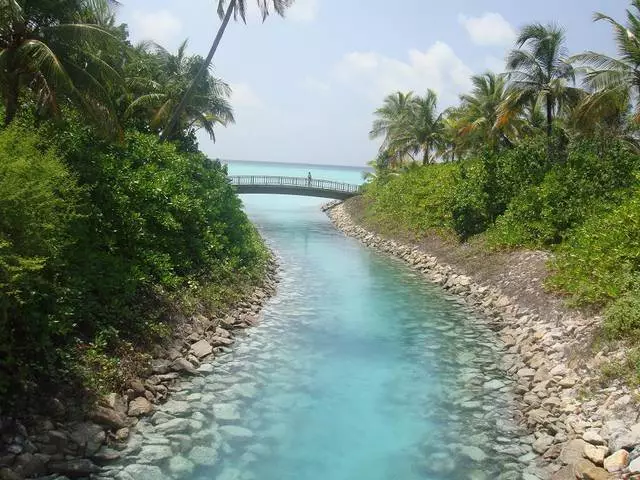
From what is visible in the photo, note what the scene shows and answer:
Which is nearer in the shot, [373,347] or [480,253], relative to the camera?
[373,347]

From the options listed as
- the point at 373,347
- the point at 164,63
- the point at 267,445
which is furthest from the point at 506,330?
the point at 164,63

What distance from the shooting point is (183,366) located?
9.77 metres

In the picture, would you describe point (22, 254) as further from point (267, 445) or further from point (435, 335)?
point (435, 335)

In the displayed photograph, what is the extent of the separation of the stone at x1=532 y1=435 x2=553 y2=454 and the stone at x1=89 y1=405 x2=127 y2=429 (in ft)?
19.8

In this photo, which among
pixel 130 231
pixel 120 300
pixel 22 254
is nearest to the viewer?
pixel 22 254

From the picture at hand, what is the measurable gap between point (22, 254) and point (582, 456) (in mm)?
8030

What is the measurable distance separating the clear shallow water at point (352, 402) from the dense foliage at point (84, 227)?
63.8 inches

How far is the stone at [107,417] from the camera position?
7219mm

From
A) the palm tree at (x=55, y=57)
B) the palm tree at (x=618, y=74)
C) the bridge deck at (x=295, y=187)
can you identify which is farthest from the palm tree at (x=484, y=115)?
the palm tree at (x=55, y=57)

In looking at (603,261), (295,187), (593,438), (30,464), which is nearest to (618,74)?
(603,261)

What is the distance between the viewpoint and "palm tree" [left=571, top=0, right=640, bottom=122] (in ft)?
59.3

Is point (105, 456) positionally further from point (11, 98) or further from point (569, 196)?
point (569, 196)

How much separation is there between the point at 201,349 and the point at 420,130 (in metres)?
30.7

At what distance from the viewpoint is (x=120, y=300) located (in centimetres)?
947
